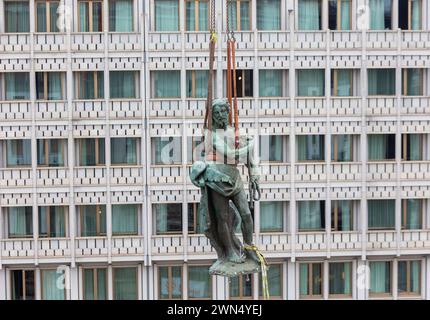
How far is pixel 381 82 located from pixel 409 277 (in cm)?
737

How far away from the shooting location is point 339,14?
22984 mm

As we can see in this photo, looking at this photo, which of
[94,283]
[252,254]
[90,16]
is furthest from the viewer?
[94,283]

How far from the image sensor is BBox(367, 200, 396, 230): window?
23.4 metres

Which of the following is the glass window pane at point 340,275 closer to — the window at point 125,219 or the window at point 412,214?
the window at point 412,214

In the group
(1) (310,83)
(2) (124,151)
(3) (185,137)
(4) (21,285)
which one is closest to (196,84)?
(3) (185,137)

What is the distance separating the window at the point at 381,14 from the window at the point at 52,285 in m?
14.7

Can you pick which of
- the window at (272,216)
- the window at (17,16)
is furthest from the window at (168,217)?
the window at (17,16)

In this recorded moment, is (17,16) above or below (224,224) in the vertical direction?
above

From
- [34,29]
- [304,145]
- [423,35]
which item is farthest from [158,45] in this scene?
[423,35]

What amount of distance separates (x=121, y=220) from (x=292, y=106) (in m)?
7.45

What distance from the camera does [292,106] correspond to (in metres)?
22.6

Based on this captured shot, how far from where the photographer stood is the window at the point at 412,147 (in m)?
23.4

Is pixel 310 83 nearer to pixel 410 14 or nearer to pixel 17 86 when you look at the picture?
pixel 410 14
